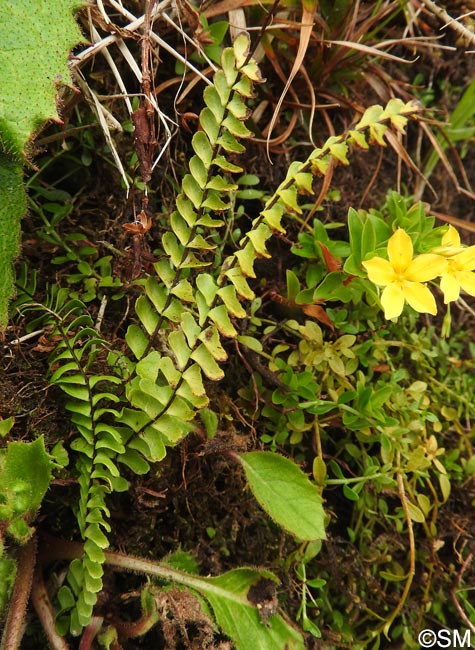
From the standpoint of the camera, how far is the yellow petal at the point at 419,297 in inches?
55.2

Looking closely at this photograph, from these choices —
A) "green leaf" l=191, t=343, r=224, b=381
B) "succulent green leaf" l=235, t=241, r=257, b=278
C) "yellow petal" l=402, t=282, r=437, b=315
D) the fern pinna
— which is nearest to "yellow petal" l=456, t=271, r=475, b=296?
"yellow petal" l=402, t=282, r=437, b=315

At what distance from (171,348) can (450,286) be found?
2.20 ft

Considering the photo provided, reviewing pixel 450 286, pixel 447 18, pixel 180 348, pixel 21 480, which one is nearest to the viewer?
pixel 21 480

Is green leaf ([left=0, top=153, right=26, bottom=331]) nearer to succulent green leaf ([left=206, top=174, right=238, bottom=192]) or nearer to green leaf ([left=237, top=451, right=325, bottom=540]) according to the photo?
succulent green leaf ([left=206, top=174, right=238, bottom=192])

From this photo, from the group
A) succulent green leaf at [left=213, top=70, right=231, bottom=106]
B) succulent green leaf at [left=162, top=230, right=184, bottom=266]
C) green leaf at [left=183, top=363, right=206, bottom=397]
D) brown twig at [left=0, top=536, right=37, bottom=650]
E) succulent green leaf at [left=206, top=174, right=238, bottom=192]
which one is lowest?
brown twig at [left=0, top=536, right=37, bottom=650]

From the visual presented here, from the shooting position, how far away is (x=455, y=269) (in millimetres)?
1465

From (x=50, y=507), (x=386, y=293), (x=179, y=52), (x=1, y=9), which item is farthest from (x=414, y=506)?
(x=1, y=9)

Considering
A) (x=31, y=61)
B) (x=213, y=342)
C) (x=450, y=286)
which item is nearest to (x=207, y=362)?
(x=213, y=342)

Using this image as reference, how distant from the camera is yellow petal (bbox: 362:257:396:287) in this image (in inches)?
54.7

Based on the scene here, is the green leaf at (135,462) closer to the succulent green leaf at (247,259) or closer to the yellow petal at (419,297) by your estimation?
the succulent green leaf at (247,259)

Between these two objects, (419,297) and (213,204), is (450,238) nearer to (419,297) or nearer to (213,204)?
(419,297)

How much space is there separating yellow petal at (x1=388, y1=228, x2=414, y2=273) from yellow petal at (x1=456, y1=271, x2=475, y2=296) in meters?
0.15

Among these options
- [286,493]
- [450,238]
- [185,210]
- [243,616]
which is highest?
[185,210]

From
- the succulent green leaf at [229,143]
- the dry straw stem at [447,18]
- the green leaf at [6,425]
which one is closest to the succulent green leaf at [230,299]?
the succulent green leaf at [229,143]
